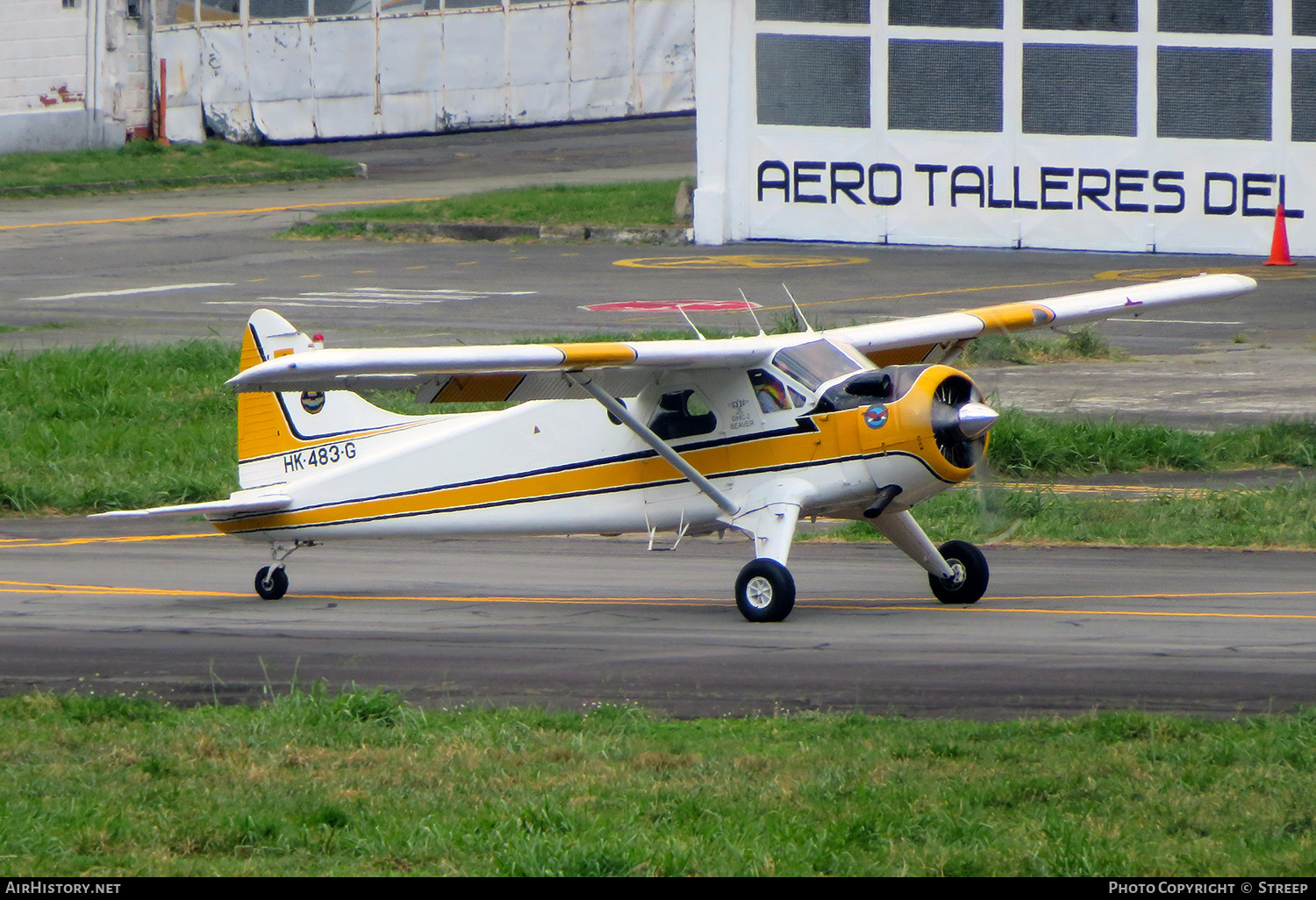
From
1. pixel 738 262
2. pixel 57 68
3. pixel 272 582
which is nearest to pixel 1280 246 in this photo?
pixel 738 262

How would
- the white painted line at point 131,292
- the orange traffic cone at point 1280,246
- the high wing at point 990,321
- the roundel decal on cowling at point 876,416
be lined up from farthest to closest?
the orange traffic cone at point 1280,246
the white painted line at point 131,292
the high wing at point 990,321
the roundel decal on cowling at point 876,416

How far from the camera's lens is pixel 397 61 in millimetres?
55156

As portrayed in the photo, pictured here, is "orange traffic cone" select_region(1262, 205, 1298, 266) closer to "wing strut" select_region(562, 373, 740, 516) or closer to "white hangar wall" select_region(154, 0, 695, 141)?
"wing strut" select_region(562, 373, 740, 516)

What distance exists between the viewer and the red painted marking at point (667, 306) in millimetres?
29062

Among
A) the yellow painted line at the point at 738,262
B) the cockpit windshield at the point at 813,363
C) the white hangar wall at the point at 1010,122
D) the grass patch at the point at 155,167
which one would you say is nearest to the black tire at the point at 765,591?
the cockpit windshield at the point at 813,363

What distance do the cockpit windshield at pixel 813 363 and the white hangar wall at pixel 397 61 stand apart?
4411 cm

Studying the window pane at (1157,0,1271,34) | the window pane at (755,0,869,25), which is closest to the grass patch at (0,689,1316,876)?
the window pane at (1157,0,1271,34)

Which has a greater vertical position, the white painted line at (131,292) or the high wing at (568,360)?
the white painted line at (131,292)

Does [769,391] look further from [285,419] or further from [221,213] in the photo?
[221,213]

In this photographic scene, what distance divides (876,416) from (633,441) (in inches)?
80.5

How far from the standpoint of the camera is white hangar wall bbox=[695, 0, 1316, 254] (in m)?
34.9

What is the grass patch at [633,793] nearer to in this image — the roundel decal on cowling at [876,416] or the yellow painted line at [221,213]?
the roundel decal on cowling at [876,416]

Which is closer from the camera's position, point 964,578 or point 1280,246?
point 964,578

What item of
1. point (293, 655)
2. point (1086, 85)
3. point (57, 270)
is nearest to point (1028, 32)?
point (1086, 85)
